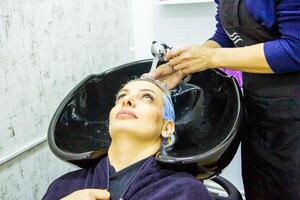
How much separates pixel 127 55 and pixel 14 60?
0.82 meters

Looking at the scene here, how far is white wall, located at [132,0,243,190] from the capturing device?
175 cm

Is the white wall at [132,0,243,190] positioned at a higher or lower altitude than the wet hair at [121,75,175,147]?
higher

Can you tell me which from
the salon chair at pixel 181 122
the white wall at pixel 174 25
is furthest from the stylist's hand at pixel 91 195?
the white wall at pixel 174 25

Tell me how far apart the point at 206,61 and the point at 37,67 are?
71cm

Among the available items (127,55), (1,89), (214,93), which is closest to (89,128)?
(1,89)

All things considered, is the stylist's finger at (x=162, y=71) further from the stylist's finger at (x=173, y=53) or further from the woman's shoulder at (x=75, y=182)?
the woman's shoulder at (x=75, y=182)

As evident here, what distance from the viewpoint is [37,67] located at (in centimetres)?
142

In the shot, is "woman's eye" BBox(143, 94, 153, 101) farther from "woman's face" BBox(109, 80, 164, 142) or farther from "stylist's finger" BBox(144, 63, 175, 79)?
"stylist's finger" BBox(144, 63, 175, 79)

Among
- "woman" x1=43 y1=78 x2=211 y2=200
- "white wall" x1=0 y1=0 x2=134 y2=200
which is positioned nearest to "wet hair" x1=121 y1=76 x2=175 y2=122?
"woman" x1=43 y1=78 x2=211 y2=200

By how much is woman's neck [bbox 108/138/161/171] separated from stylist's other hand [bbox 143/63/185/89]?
269 millimetres

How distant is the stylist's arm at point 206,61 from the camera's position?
0.99m

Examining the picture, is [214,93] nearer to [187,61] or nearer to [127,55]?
[187,61]

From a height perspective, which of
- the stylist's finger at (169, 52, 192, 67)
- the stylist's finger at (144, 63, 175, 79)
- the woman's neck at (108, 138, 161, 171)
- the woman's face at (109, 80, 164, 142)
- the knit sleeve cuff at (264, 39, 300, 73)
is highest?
the knit sleeve cuff at (264, 39, 300, 73)

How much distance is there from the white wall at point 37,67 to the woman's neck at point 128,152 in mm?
490
